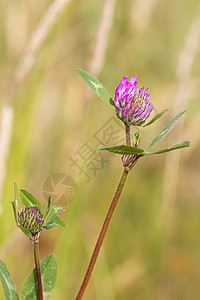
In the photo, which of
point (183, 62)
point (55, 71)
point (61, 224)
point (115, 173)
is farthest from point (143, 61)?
point (61, 224)

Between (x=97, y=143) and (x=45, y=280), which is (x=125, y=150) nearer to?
(x=45, y=280)

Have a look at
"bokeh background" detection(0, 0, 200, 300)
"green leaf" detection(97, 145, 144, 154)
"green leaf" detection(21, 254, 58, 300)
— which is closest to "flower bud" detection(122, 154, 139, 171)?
"green leaf" detection(97, 145, 144, 154)

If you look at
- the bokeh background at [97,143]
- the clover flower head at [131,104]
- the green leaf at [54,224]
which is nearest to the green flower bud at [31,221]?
the green leaf at [54,224]

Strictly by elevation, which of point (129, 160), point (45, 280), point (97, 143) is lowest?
point (45, 280)

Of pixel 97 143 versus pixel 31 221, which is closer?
pixel 31 221

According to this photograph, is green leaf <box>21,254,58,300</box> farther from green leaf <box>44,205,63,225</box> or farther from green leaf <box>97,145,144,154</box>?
green leaf <box>97,145,144,154</box>

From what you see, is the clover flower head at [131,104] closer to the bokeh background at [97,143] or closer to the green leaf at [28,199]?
the green leaf at [28,199]

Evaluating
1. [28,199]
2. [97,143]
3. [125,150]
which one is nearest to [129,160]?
[125,150]
